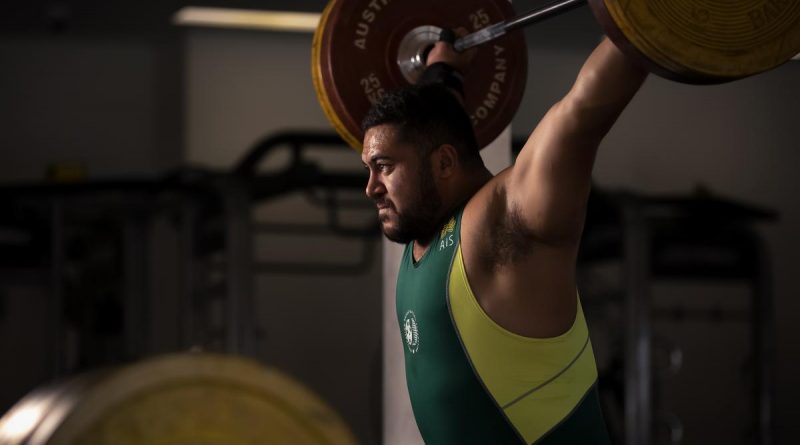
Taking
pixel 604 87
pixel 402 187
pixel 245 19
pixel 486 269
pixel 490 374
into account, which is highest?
pixel 245 19

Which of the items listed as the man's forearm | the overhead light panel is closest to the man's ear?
the man's forearm

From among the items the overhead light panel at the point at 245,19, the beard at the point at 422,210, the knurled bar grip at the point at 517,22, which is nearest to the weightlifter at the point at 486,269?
the beard at the point at 422,210

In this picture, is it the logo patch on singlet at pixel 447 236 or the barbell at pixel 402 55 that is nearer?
the logo patch on singlet at pixel 447 236

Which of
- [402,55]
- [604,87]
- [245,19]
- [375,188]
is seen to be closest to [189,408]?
[604,87]

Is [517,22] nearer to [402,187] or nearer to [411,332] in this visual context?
[402,187]

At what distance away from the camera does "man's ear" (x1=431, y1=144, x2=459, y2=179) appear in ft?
5.54

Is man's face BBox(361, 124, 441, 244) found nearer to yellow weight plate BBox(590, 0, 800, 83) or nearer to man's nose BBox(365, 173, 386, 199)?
man's nose BBox(365, 173, 386, 199)

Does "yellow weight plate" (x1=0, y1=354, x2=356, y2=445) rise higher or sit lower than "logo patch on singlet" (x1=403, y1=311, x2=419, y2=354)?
higher

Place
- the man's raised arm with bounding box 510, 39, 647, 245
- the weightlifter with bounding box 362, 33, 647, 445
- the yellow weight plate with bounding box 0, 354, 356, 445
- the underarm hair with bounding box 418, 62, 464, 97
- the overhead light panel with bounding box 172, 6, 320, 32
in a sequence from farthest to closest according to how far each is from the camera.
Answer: the overhead light panel with bounding box 172, 6, 320, 32, the underarm hair with bounding box 418, 62, 464, 97, the weightlifter with bounding box 362, 33, 647, 445, the man's raised arm with bounding box 510, 39, 647, 245, the yellow weight plate with bounding box 0, 354, 356, 445

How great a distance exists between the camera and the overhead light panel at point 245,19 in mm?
5426

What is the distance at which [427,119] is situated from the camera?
1.69 meters

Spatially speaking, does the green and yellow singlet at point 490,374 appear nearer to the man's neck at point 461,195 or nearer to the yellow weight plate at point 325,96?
the man's neck at point 461,195

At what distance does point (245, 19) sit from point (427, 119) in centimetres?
407

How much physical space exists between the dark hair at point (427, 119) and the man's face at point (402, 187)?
0.02m
